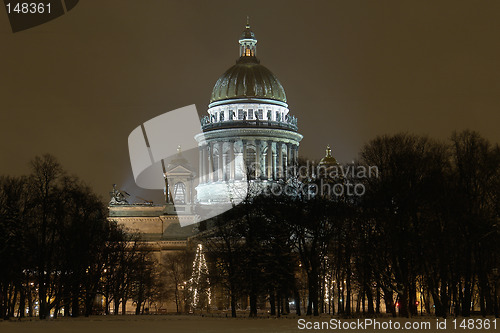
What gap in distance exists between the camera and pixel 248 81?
6358 inches

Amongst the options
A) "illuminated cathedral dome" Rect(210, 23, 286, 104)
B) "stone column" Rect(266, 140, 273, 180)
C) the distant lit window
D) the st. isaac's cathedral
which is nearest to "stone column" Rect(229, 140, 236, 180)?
the st. isaac's cathedral

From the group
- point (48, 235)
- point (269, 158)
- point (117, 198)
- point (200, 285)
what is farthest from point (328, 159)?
point (48, 235)

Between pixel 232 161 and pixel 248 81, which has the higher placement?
pixel 248 81

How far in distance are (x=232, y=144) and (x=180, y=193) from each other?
1104 cm

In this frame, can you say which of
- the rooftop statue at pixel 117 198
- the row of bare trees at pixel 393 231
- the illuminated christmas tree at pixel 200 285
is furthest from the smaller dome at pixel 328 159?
the row of bare trees at pixel 393 231

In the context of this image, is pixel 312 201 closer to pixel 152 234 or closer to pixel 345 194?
pixel 345 194

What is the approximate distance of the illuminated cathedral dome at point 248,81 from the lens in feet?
530

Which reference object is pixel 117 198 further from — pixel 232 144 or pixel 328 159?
pixel 328 159

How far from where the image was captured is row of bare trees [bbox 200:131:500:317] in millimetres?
76188

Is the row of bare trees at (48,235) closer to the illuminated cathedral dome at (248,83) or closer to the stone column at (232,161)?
the stone column at (232,161)

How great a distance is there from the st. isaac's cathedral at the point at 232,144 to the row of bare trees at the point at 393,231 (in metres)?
66.2

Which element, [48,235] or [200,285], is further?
[200,285]

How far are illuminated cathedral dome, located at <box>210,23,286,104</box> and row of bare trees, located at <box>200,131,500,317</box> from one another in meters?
75.3

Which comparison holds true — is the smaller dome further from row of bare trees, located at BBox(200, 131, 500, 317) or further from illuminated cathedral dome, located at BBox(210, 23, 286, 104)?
row of bare trees, located at BBox(200, 131, 500, 317)
